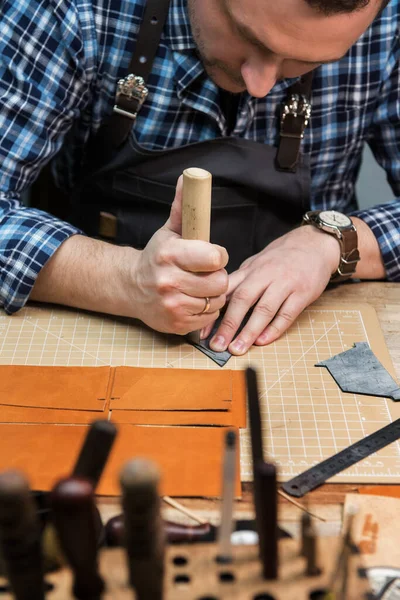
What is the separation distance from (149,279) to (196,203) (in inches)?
9.0

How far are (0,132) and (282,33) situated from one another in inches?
25.8

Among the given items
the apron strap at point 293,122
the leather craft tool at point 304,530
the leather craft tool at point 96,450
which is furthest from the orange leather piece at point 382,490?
the apron strap at point 293,122

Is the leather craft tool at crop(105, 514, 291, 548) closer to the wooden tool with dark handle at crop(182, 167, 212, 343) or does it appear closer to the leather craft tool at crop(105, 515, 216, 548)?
the leather craft tool at crop(105, 515, 216, 548)

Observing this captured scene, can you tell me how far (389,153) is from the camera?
189cm

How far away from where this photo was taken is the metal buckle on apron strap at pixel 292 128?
1693 mm

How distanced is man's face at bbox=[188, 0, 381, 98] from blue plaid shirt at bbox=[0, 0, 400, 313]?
5.1 inches

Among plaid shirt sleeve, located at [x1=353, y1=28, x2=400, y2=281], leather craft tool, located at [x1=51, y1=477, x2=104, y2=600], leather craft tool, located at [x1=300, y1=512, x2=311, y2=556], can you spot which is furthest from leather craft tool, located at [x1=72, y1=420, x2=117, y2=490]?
plaid shirt sleeve, located at [x1=353, y1=28, x2=400, y2=281]

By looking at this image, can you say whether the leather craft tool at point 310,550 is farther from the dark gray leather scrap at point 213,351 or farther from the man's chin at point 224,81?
the man's chin at point 224,81

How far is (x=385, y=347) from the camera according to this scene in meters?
1.45

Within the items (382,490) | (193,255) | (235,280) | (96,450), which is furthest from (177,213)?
(96,450)

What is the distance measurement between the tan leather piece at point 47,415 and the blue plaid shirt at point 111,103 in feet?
1.07

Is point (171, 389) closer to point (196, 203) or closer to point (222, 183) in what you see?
point (196, 203)

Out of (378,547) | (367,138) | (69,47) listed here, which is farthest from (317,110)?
(378,547)

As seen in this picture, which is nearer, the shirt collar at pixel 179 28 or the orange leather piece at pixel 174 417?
the orange leather piece at pixel 174 417
